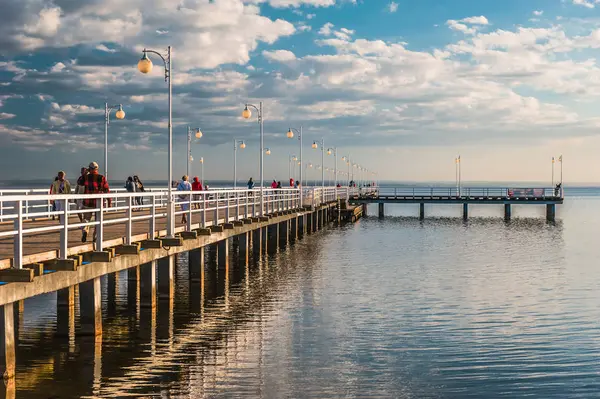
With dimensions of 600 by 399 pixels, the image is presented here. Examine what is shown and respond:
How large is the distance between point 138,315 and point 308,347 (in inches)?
215

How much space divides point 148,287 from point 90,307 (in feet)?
12.5

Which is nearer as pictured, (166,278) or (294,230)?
(166,278)

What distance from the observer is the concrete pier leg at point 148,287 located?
19.5 m

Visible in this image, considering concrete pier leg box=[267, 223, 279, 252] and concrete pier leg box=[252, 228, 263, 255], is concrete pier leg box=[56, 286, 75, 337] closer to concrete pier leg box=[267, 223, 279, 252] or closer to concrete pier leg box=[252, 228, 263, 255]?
concrete pier leg box=[252, 228, 263, 255]

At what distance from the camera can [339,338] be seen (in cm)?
1664

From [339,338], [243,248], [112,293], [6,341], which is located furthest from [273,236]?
[6,341]

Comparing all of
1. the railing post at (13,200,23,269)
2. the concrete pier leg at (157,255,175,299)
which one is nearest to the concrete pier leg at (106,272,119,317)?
the concrete pier leg at (157,255,175,299)

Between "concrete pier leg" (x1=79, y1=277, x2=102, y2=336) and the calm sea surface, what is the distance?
324 millimetres

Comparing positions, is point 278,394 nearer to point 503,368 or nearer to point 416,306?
point 503,368

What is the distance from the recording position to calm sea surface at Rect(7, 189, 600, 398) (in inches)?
508

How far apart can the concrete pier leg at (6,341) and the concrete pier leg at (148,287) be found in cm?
713

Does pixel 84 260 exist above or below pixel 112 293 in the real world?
above

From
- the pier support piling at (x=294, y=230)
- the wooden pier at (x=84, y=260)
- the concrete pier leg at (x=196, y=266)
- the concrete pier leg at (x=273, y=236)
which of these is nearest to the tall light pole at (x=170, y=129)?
the wooden pier at (x=84, y=260)

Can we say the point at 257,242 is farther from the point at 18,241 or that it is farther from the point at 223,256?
the point at 18,241
